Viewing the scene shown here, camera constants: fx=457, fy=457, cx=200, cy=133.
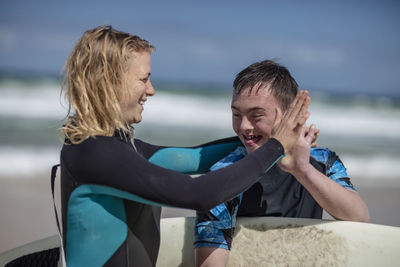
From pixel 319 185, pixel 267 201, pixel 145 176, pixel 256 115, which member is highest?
pixel 256 115

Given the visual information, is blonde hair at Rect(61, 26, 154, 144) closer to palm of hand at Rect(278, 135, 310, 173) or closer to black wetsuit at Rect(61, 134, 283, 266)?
black wetsuit at Rect(61, 134, 283, 266)

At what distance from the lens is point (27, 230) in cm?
554

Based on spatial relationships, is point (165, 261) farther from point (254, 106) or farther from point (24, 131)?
point (24, 131)

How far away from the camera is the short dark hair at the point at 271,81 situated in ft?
7.89

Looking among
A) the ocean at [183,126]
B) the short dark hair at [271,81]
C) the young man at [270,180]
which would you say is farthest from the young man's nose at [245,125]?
the ocean at [183,126]

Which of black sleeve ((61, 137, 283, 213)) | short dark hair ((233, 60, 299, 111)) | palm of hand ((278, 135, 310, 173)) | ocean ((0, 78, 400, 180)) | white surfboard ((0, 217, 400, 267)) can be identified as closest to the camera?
black sleeve ((61, 137, 283, 213))

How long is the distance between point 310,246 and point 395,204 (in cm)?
527

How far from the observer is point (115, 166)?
1.75m

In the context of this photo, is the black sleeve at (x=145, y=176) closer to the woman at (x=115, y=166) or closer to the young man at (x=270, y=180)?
the woman at (x=115, y=166)

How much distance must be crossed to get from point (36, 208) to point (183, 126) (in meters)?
8.84

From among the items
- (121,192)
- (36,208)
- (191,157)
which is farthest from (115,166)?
(36,208)

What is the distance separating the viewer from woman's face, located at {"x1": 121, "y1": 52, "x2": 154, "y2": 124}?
1984 millimetres

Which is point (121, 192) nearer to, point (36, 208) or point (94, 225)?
point (94, 225)

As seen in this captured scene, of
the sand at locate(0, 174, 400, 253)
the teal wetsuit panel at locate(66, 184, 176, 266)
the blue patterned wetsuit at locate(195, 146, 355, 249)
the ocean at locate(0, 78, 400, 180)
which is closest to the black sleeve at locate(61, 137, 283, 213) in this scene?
the teal wetsuit panel at locate(66, 184, 176, 266)
